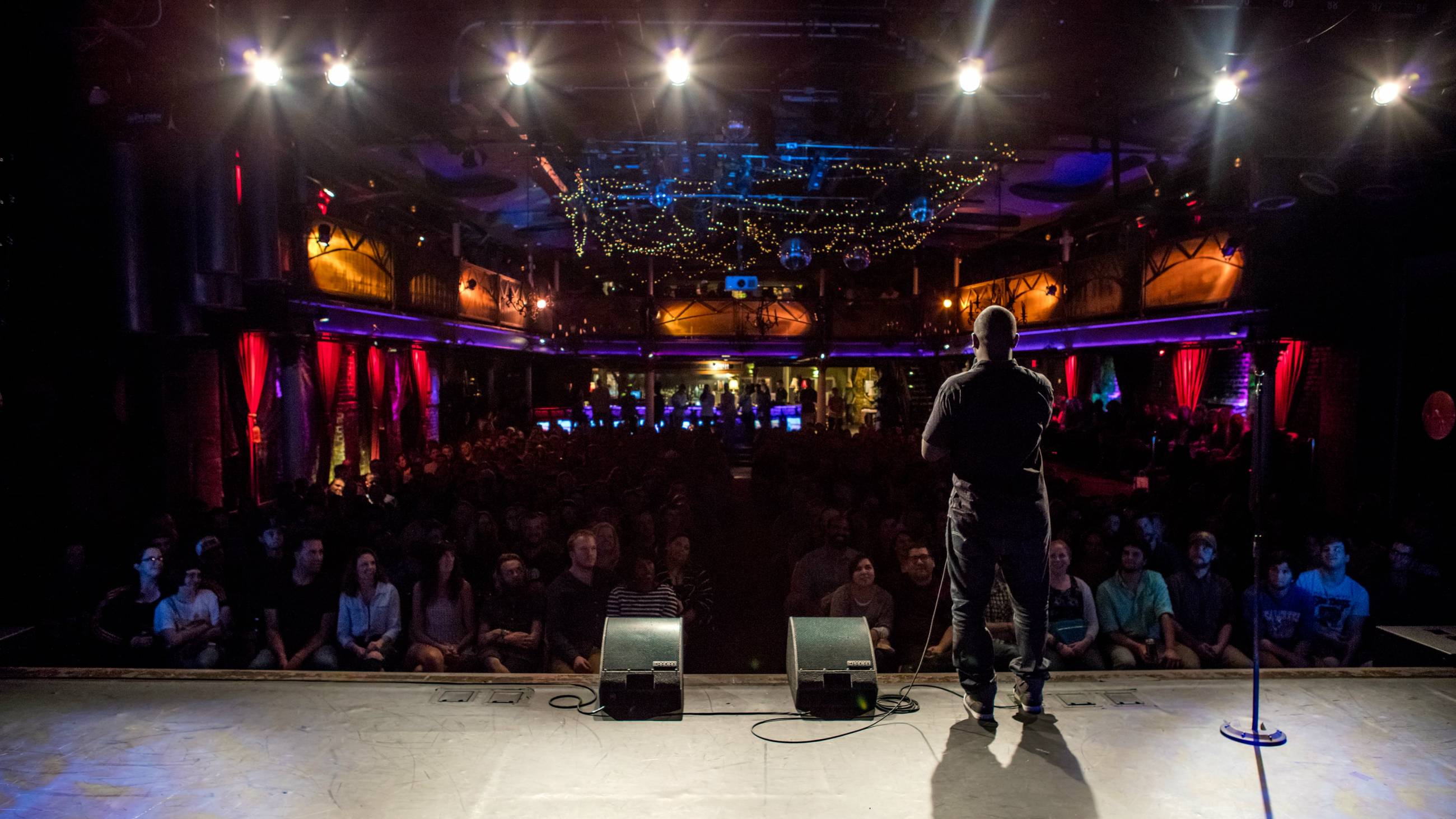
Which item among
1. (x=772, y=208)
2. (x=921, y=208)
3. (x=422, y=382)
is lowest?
(x=422, y=382)

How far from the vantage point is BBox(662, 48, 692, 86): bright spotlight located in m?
5.29

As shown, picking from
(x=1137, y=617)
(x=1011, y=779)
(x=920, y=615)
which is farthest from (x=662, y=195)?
(x=1011, y=779)

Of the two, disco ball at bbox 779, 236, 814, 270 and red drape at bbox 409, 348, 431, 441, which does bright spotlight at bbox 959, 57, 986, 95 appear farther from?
red drape at bbox 409, 348, 431, 441

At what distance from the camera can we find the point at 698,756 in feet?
8.45

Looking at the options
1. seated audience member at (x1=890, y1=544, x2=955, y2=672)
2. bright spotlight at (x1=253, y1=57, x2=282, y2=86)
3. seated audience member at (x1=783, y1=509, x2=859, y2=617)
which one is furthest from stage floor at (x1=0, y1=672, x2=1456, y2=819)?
bright spotlight at (x1=253, y1=57, x2=282, y2=86)

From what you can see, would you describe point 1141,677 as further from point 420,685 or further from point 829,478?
point 829,478

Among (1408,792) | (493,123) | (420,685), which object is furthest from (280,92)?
(1408,792)

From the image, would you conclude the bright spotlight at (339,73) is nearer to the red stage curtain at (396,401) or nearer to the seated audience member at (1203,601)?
the red stage curtain at (396,401)

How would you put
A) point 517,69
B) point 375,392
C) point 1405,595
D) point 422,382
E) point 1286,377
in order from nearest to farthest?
point 1405,595, point 517,69, point 1286,377, point 375,392, point 422,382

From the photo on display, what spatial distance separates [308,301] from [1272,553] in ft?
28.9

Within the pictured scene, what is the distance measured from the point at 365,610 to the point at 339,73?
4.00m

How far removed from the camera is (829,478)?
7617 mm

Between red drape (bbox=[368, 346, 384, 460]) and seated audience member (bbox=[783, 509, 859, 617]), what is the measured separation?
7.67m

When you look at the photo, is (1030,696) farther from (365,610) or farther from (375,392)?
(375,392)
